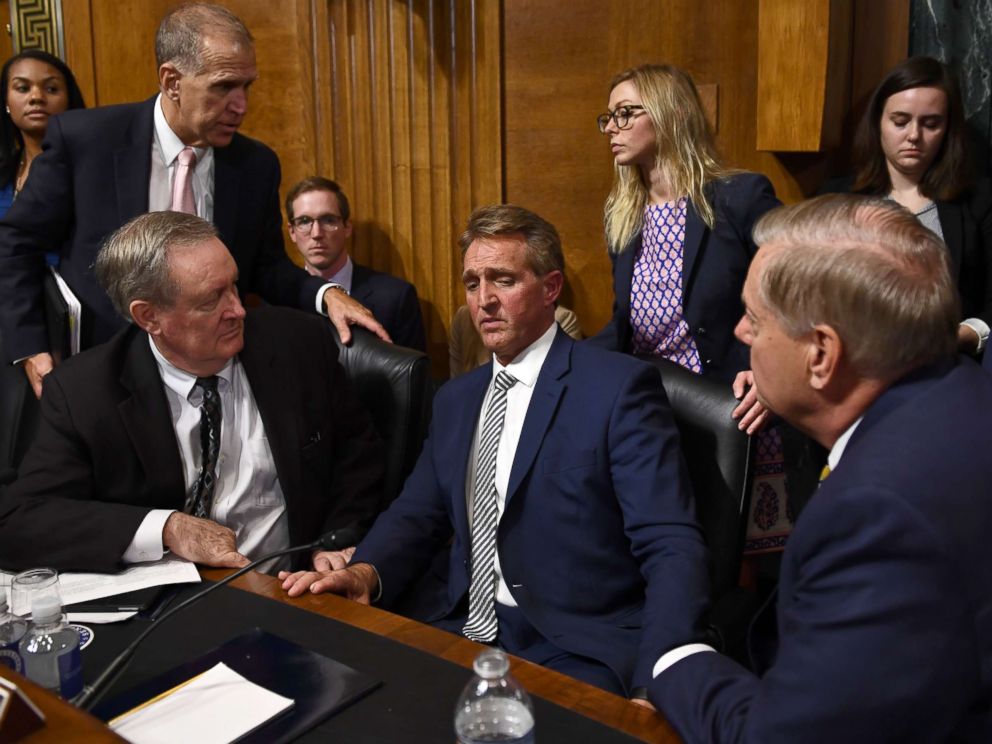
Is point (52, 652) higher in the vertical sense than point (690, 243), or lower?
lower

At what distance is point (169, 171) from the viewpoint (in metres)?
2.62

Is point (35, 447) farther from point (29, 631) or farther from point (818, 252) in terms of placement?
point (818, 252)

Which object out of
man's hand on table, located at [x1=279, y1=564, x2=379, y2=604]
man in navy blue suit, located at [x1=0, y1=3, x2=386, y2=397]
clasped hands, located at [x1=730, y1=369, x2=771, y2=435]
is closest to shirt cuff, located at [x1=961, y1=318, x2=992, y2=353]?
clasped hands, located at [x1=730, y1=369, x2=771, y2=435]

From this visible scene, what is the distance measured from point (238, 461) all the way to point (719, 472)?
0.98 meters

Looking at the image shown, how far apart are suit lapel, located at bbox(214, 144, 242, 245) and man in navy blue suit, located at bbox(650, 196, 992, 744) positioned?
5.75 ft

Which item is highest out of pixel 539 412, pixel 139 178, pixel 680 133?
pixel 680 133

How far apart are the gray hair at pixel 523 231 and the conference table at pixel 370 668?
807mm

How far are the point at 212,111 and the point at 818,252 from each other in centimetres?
178

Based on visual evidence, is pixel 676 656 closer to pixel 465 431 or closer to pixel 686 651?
pixel 686 651

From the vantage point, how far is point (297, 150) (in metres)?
3.83

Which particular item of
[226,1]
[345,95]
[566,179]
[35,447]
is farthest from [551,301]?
[226,1]

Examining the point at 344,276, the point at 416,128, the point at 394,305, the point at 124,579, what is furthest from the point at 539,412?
the point at 416,128

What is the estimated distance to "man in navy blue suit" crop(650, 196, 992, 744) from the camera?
98 centimetres

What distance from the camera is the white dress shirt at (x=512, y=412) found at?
197cm
